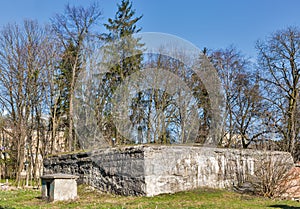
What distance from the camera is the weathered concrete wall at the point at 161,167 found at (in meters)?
8.86

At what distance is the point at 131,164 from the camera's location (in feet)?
29.9

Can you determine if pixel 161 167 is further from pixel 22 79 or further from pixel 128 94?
pixel 22 79

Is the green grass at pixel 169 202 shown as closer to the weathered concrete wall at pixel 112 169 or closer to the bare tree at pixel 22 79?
the weathered concrete wall at pixel 112 169

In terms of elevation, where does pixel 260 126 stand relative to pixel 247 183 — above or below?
above

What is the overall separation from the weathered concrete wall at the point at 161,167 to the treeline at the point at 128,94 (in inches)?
76.4

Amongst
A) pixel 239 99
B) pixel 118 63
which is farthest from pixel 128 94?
pixel 239 99

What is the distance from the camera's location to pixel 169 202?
312 inches

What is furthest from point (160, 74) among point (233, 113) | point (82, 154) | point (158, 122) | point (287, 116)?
point (287, 116)

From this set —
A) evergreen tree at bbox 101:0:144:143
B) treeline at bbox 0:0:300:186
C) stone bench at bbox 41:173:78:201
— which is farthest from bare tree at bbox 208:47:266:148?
stone bench at bbox 41:173:78:201

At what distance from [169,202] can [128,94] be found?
5.70 m

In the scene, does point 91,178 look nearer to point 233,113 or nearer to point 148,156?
point 148,156

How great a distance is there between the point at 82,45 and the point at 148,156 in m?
10.9

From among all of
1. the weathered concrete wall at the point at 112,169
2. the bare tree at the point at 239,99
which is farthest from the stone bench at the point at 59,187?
the bare tree at the point at 239,99

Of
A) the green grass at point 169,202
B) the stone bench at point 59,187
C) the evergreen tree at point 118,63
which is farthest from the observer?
the evergreen tree at point 118,63
